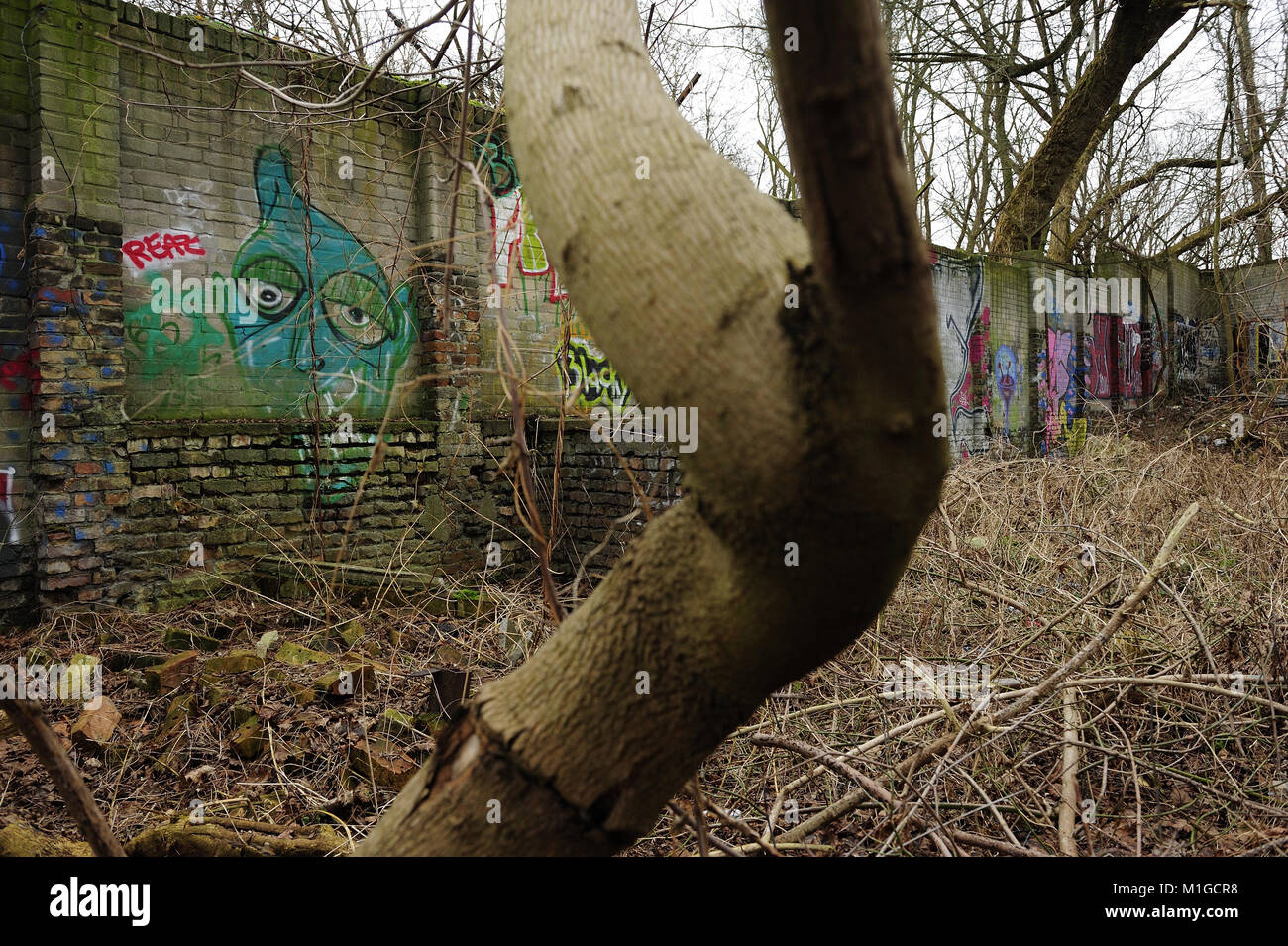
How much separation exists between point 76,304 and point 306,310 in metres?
1.46

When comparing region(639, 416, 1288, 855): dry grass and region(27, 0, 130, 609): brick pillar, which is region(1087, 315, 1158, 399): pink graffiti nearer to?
region(639, 416, 1288, 855): dry grass

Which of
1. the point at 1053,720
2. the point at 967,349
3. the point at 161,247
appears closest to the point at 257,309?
the point at 161,247

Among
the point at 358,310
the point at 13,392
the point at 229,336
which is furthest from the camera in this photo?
the point at 358,310

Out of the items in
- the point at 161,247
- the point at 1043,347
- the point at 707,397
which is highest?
the point at 1043,347

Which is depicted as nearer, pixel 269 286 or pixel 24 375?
pixel 24 375

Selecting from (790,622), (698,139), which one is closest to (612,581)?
(790,622)

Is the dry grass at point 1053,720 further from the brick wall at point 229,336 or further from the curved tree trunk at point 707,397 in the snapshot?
the brick wall at point 229,336

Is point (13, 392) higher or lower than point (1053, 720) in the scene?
higher

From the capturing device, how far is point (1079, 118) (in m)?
10.9

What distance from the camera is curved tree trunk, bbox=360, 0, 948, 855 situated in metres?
0.77

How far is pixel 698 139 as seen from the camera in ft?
3.32

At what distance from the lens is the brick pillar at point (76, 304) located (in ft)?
16.6

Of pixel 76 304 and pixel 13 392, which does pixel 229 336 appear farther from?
pixel 13 392

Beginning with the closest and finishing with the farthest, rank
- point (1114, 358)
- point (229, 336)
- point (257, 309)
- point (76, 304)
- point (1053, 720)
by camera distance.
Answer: point (1053, 720)
point (76, 304)
point (229, 336)
point (257, 309)
point (1114, 358)
